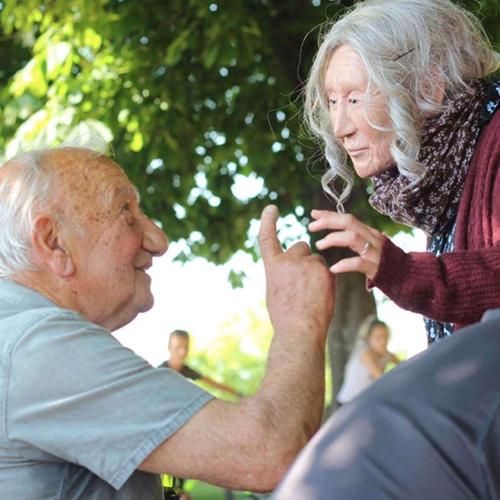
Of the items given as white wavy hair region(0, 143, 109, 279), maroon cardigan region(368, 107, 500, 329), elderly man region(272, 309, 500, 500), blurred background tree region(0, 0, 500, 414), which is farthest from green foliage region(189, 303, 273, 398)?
elderly man region(272, 309, 500, 500)

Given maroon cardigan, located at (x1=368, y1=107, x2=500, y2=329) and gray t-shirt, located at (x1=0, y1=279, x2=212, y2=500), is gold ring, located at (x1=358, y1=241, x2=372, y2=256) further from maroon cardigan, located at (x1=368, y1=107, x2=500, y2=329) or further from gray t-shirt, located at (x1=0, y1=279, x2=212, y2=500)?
gray t-shirt, located at (x1=0, y1=279, x2=212, y2=500)

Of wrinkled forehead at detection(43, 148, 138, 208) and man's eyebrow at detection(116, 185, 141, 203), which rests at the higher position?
wrinkled forehead at detection(43, 148, 138, 208)

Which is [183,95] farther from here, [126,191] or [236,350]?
[236,350]

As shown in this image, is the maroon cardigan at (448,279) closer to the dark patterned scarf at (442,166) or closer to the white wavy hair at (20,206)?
the dark patterned scarf at (442,166)

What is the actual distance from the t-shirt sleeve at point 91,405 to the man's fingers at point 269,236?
0.36 metres

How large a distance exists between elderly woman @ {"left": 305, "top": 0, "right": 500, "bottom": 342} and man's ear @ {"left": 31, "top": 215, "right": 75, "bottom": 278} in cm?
66

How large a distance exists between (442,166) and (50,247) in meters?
0.86

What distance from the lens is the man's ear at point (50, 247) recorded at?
249 centimetres

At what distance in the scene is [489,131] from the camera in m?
2.64

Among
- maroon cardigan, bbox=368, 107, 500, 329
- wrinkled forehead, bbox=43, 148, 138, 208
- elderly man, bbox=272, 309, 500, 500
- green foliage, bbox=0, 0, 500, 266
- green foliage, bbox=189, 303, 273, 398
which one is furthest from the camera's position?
green foliage, bbox=189, 303, 273, 398

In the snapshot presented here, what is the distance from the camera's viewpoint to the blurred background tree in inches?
312

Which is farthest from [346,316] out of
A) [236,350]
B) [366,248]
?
[236,350]

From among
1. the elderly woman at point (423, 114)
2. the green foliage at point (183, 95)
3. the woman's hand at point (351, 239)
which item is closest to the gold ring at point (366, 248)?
the woman's hand at point (351, 239)

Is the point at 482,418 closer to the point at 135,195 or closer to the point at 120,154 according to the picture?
the point at 135,195
